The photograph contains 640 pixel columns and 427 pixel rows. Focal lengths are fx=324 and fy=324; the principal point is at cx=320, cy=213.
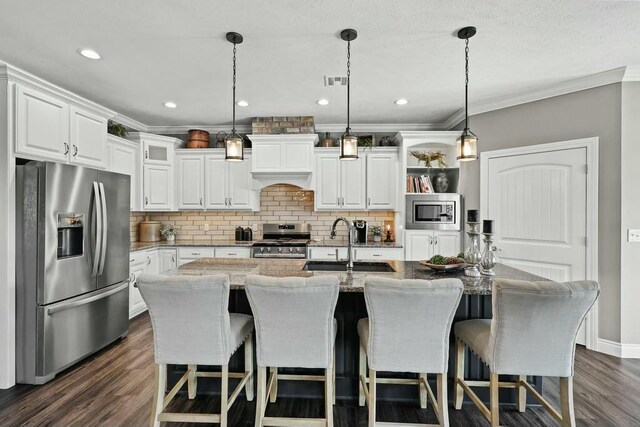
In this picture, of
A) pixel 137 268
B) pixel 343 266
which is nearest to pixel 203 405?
pixel 343 266

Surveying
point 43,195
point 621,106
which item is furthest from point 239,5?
point 621,106

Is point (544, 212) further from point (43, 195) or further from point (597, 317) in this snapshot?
point (43, 195)

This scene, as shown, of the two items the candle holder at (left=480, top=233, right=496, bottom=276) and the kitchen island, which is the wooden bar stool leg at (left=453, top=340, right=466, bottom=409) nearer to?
the kitchen island

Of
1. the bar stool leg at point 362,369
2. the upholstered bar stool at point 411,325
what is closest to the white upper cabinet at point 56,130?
the upholstered bar stool at point 411,325

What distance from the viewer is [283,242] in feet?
14.6

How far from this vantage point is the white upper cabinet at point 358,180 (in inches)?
179

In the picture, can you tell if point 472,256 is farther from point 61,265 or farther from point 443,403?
point 61,265

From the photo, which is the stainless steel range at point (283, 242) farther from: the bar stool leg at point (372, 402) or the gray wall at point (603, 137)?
the gray wall at point (603, 137)

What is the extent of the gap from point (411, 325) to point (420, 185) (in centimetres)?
293

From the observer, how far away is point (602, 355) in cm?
303

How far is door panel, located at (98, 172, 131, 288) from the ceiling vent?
2.25 metres

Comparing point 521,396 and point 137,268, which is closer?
point 521,396

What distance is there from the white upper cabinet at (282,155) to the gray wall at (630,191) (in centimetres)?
323

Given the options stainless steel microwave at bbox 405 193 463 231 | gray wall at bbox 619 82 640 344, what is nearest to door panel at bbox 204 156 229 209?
stainless steel microwave at bbox 405 193 463 231
